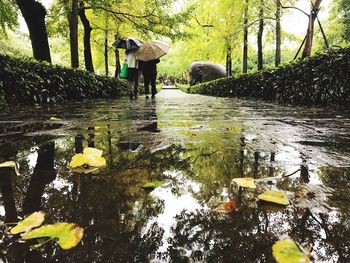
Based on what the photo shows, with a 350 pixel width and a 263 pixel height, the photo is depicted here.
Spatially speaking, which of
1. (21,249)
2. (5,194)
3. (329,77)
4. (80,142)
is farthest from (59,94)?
(21,249)

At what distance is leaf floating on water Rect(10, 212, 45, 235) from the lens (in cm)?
78

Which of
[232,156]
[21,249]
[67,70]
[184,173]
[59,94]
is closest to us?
[21,249]

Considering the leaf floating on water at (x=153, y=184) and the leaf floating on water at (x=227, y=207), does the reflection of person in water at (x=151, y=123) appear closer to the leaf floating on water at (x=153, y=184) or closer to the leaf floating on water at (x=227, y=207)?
the leaf floating on water at (x=153, y=184)

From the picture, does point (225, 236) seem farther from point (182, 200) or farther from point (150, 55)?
point (150, 55)

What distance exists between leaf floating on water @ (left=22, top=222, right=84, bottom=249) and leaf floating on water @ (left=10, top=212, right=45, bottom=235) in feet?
0.12

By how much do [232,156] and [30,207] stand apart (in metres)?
1.05

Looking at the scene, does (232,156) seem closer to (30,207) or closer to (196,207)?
(196,207)

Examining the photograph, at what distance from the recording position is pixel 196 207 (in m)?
0.94

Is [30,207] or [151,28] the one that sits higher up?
[151,28]

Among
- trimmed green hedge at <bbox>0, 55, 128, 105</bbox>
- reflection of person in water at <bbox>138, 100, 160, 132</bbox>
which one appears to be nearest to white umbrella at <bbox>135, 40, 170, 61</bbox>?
trimmed green hedge at <bbox>0, 55, 128, 105</bbox>

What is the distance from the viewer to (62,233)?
0.76 meters

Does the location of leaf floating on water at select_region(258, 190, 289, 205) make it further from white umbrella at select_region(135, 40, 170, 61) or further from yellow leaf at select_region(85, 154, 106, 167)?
white umbrella at select_region(135, 40, 170, 61)

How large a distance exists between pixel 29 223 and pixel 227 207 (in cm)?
60

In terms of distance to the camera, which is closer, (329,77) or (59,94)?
(329,77)
